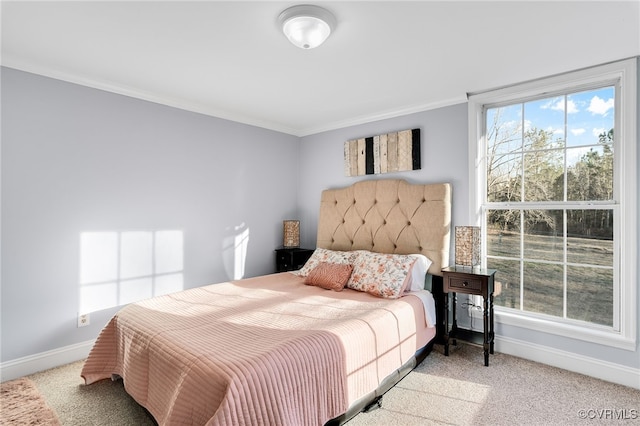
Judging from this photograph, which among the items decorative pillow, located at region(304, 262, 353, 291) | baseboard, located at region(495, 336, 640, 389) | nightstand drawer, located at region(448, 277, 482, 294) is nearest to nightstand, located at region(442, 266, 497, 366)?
nightstand drawer, located at region(448, 277, 482, 294)

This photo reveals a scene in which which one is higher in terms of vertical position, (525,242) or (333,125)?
(333,125)

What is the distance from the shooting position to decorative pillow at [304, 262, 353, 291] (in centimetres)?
297

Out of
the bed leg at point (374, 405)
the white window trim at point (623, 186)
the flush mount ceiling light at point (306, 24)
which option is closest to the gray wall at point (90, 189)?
the flush mount ceiling light at point (306, 24)

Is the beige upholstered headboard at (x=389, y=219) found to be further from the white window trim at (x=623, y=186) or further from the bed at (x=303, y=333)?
the white window trim at (x=623, y=186)

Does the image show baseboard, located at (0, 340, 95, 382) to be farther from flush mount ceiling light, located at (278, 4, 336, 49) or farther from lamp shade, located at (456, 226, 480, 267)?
lamp shade, located at (456, 226, 480, 267)

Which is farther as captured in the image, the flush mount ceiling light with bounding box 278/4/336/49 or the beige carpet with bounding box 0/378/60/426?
the beige carpet with bounding box 0/378/60/426

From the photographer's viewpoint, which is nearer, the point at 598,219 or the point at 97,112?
the point at 598,219

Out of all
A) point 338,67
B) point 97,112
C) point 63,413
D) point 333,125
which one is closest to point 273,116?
point 333,125

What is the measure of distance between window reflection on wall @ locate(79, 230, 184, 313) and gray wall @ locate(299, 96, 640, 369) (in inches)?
69.9

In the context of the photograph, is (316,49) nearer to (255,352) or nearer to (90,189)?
(255,352)

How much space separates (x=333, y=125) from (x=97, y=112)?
2.45 m

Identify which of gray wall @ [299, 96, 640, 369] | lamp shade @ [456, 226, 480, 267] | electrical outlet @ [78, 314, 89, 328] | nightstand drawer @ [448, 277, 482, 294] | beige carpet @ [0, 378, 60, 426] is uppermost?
gray wall @ [299, 96, 640, 369]

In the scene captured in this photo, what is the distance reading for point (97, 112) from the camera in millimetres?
2838

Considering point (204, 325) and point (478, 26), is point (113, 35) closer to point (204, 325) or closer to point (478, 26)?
point (204, 325)
